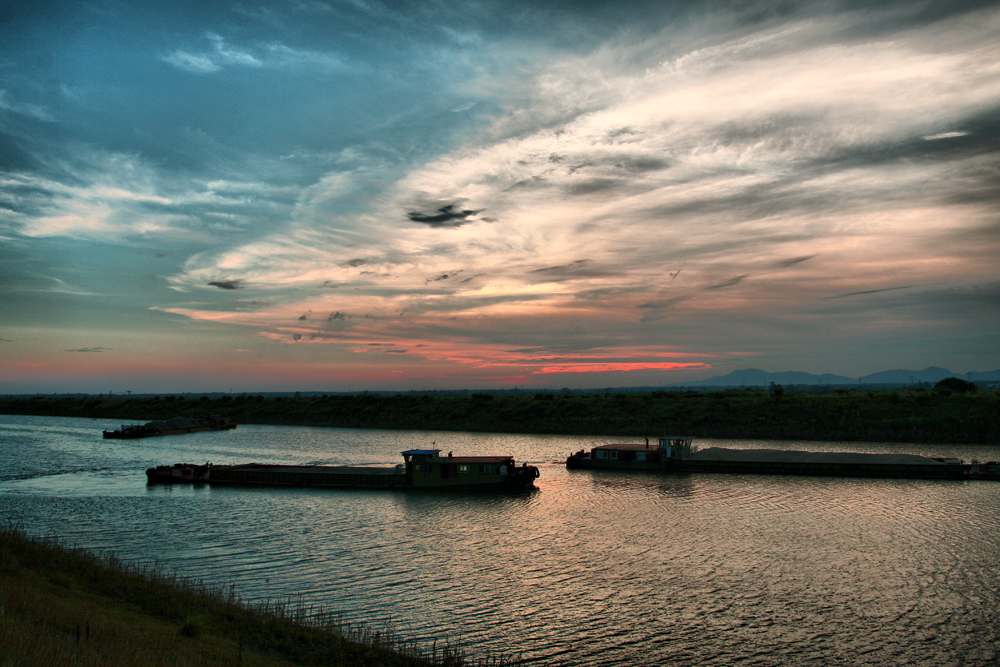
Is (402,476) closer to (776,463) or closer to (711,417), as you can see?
(776,463)

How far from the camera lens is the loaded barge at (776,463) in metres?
63.3

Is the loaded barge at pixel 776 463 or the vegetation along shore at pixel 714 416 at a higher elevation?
the vegetation along shore at pixel 714 416

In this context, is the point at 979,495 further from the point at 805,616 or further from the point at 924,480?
the point at 805,616

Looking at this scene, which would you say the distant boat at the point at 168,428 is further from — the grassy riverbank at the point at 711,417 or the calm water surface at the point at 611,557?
the calm water surface at the point at 611,557

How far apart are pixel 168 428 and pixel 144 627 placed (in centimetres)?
12895

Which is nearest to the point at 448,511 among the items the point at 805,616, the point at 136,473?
the point at 805,616

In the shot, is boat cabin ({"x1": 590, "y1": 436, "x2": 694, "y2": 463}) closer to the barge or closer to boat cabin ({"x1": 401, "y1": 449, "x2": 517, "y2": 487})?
the barge

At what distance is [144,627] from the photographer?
1966 cm

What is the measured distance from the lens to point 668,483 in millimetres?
64250

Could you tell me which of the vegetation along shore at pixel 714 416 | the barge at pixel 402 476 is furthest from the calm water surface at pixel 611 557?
the vegetation along shore at pixel 714 416

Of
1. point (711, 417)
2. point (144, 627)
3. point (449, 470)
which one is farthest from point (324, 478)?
point (711, 417)

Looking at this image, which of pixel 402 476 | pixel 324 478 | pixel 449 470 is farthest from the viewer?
pixel 324 478

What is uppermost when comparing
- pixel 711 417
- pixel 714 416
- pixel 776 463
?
pixel 714 416

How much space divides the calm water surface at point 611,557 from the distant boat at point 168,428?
185ft
